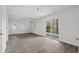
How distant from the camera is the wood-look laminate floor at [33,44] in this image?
1470mm

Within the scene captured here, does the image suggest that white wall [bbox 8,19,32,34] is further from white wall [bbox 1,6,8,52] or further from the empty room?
white wall [bbox 1,6,8,52]

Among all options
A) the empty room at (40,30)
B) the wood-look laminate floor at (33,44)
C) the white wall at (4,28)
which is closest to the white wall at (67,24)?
the empty room at (40,30)

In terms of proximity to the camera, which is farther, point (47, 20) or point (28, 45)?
point (47, 20)

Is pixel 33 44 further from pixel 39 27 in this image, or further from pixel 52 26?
pixel 52 26

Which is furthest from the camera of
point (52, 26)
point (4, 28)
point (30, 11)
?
point (52, 26)

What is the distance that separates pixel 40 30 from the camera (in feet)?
5.86

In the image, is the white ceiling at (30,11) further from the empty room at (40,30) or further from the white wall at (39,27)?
the white wall at (39,27)

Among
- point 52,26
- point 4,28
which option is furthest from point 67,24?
point 4,28

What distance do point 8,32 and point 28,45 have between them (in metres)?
0.49

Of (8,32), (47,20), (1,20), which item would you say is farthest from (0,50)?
(47,20)

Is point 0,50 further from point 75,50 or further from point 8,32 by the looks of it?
point 75,50

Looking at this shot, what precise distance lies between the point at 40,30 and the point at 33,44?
37cm

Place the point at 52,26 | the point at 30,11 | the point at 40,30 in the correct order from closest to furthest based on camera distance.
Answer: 1. the point at 30,11
2. the point at 52,26
3. the point at 40,30

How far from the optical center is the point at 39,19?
1.72 metres
